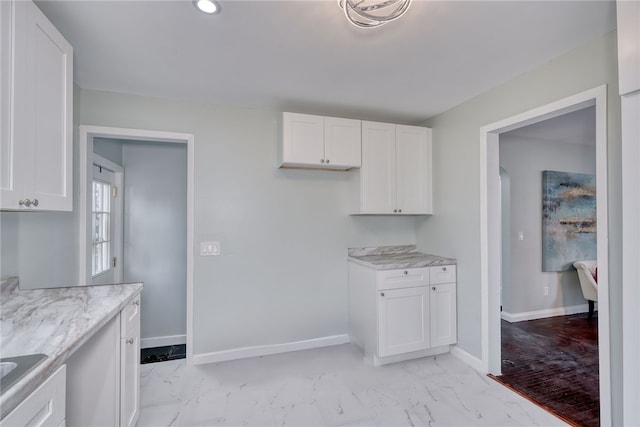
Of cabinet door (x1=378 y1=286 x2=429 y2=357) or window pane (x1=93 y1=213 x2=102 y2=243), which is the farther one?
window pane (x1=93 y1=213 x2=102 y2=243)

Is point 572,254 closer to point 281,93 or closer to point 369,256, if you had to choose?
point 369,256

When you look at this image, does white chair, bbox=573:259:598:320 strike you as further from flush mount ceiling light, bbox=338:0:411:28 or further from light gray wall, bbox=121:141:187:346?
light gray wall, bbox=121:141:187:346

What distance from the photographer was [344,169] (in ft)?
10.9

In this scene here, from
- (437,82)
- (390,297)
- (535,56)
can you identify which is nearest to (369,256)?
(390,297)

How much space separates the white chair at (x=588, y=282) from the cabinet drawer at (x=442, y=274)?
2.31m

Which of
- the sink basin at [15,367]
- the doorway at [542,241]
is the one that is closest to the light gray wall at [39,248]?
the sink basin at [15,367]

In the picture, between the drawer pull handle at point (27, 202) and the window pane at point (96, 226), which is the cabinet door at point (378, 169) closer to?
the drawer pull handle at point (27, 202)

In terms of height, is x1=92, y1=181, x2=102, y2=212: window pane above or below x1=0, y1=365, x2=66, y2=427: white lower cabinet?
above

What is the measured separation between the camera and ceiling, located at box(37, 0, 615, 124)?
5.38 feet

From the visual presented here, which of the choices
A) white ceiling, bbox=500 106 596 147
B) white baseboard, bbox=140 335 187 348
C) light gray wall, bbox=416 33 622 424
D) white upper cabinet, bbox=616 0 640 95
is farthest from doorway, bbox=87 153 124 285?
white ceiling, bbox=500 106 596 147

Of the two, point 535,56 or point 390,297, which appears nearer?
point 535,56

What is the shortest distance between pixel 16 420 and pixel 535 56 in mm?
3046

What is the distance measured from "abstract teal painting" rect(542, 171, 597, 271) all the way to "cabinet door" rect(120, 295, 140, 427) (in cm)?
466

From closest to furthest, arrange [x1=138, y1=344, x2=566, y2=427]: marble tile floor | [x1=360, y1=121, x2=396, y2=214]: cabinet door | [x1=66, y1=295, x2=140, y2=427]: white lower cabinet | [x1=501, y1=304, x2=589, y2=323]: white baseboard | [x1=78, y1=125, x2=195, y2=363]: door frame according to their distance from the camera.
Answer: [x1=66, y1=295, x2=140, y2=427]: white lower cabinet, [x1=138, y1=344, x2=566, y2=427]: marble tile floor, [x1=78, y1=125, x2=195, y2=363]: door frame, [x1=360, y1=121, x2=396, y2=214]: cabinet door, [x1=501, y1=304, x2=589, y2=323]: white baseboard
